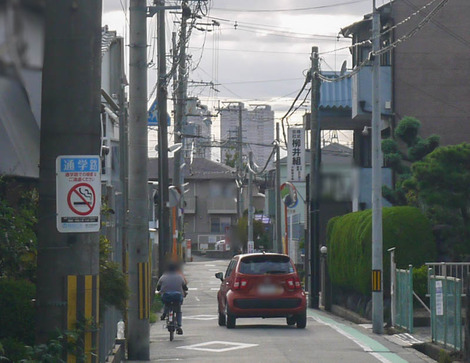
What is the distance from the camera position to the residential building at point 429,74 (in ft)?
105

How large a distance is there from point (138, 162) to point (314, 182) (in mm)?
15761

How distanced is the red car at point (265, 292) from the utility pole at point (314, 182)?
9.86 metres

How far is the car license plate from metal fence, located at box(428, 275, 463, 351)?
450 centimetres

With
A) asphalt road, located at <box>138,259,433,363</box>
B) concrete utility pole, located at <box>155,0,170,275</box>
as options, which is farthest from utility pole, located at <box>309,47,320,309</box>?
asphalt road, located at <box>138,259,433,363</box>

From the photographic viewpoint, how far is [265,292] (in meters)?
19.9

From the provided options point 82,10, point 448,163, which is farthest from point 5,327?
point 448,163

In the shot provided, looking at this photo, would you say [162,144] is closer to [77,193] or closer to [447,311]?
[447,311]

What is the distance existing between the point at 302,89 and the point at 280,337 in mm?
13861

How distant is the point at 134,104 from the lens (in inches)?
587

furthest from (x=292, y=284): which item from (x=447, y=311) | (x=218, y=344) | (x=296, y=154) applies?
(x=296, y=154)

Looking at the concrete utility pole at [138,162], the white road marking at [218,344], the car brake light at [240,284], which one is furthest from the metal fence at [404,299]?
the concrete utility pole at [138,162]

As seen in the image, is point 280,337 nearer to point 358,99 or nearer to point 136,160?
point 136,160

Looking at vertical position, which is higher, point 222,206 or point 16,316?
point 222,206

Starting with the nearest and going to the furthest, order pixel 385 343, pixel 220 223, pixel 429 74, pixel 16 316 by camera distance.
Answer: pixel 16 316
pixel 385 343
pixel 429 74
pixel 220 223
